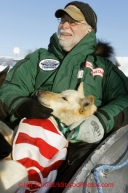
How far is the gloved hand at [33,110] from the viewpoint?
6.35ft

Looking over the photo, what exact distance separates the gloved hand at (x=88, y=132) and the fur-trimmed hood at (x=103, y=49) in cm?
93

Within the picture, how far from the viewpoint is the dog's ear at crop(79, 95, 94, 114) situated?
2029 millimetres

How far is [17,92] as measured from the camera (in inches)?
89.7

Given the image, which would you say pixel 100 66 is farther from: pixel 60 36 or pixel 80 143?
pixel 80 143

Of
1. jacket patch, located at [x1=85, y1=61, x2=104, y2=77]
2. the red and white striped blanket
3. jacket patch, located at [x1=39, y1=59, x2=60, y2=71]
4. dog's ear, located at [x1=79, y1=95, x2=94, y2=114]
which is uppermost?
jacket patch, located at [x1=39, y1=59, x2=60, y2=71]

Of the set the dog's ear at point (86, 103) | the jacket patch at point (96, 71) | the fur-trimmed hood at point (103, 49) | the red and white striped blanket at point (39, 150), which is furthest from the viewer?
the fur-trimmed hood at point (103, 49)

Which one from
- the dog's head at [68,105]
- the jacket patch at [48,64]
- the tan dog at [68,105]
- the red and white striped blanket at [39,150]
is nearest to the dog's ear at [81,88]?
the tan dog at [68,105]

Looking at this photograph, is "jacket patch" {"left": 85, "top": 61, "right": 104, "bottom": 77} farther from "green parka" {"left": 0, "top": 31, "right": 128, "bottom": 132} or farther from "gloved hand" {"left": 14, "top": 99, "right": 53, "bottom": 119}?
"gloved hand" {"left": 14, "top": 99, "right": 53, "bottom": 119}

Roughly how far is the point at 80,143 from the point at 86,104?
1.00ft

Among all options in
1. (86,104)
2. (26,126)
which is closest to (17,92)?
(26,126)

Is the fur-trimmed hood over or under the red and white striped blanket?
over

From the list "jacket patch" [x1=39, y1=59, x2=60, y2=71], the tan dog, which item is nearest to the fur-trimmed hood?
"jacket patch" [x1=39, y1=59, x2=60, y2=71]

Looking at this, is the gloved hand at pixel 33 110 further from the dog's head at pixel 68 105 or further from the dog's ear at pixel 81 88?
the dog's ear at pixel 81 88

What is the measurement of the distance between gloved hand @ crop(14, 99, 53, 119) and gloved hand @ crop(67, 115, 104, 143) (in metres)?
0.24
